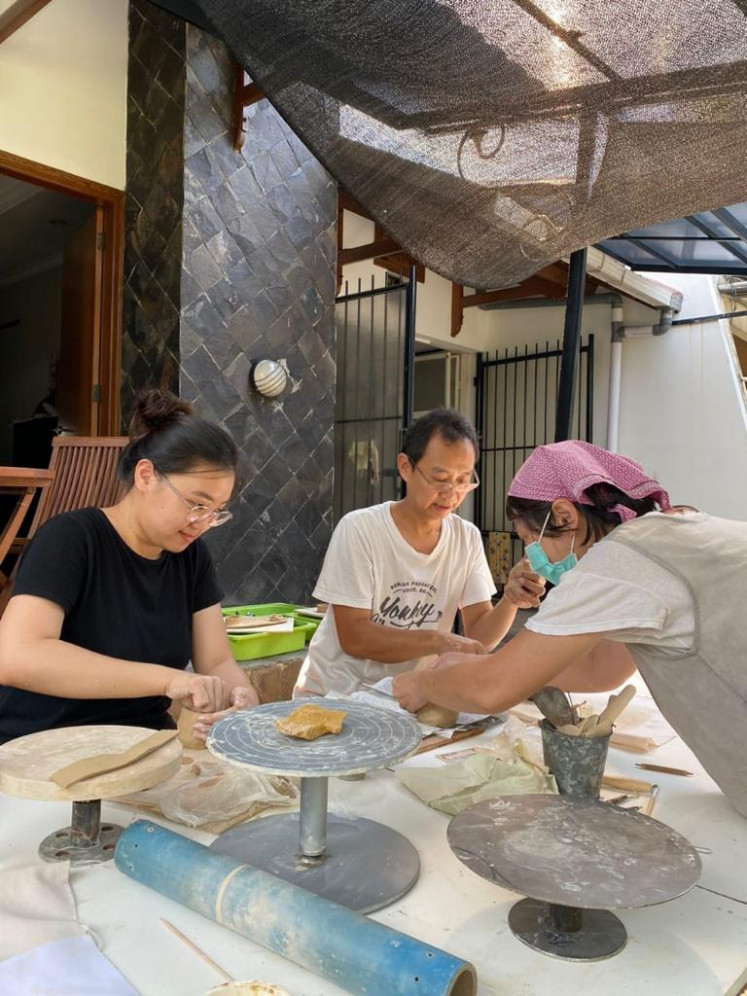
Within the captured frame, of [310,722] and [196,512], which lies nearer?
[310,722]

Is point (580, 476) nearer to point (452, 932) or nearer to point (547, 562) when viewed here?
point (547, 562)

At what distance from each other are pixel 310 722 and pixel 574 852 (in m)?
0.41

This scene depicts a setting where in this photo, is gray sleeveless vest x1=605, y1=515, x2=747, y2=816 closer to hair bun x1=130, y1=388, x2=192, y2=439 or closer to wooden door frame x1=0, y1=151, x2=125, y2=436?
hair bun x1=130, y1=388, x2=192, y2=439

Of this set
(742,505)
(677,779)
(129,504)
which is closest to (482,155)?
(129,504)

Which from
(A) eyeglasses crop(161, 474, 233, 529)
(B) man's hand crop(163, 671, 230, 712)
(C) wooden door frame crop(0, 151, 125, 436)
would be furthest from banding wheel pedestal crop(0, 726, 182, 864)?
(C) wooden door frame crop(0, 151, 125, 436)

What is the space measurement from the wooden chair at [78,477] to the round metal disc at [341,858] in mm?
2509

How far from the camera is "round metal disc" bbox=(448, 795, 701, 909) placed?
2.69ft

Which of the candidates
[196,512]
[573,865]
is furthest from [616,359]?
[573,865]

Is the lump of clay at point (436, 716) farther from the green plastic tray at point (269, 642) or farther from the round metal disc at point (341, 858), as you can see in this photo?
the green plastic tray at point (269, 642)

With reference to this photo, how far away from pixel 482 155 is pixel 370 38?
380 millimetres

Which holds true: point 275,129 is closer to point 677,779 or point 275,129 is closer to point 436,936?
point 677,779

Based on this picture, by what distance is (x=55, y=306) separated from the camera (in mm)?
7109

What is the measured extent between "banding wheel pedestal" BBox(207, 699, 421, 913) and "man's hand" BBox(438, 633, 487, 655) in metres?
0.96

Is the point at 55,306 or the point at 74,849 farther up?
the point at 55,306
